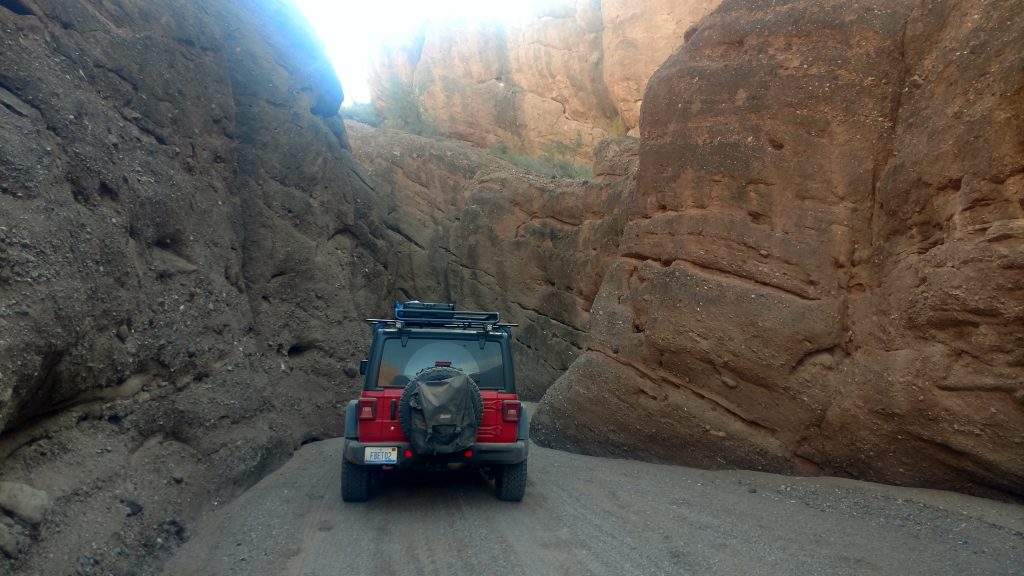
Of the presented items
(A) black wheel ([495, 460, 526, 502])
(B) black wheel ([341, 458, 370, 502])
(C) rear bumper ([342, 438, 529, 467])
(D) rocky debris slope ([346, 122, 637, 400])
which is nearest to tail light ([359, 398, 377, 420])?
(C) rear bumper ([342, 438, 529, 467])

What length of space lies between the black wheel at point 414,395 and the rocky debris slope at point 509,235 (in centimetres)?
837

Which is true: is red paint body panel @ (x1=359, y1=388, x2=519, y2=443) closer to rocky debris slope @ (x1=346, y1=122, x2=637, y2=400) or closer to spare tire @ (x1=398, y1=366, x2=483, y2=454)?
spare tire @ (x1=398, y1=366, x2=483, y2=454)

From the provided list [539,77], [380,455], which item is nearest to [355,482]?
[380,455]

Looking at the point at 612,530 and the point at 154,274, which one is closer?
the point at 612,530

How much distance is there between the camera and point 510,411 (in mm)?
7051

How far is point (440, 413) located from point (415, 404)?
0.91 ft

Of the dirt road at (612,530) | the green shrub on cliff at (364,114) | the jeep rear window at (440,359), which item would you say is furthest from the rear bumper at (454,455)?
the green shrub on cliff at (364,114)

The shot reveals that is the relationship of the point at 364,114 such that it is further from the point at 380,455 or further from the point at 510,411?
the point at 380,455

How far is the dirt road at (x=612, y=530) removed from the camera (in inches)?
200

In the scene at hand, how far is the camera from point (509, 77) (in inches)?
1260

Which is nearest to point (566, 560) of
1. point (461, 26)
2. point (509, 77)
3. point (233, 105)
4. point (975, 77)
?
point (975, 77)

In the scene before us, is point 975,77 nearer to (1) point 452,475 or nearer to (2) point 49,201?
(1) point 452,475

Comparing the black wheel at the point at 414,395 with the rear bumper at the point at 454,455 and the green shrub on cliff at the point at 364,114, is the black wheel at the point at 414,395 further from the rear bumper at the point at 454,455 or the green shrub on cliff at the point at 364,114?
the green shrub on cliff at the point at 364,114

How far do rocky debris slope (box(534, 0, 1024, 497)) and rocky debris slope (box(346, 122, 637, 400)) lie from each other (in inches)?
220
